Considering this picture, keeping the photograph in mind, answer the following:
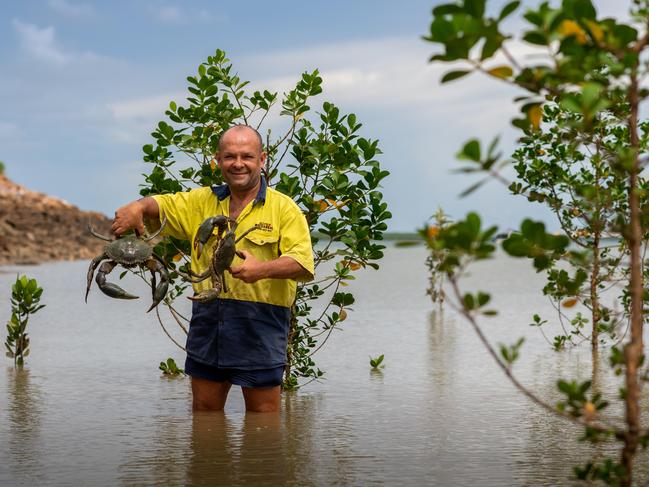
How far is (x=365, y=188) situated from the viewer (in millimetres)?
7781

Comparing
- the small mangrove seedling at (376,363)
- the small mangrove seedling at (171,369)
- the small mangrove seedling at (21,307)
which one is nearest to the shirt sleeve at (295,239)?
the small mangrove seedling at (171,369)

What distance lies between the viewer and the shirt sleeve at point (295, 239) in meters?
5.57

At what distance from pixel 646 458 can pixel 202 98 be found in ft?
14.5

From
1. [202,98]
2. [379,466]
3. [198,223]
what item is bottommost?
[379,466]

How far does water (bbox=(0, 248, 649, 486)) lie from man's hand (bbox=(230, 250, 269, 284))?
1.08 metres

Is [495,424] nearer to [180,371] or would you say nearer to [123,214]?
[123,214]

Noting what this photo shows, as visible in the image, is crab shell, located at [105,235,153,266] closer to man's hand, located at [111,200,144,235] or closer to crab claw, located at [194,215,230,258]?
man's hand, located at [111,200,144,235]

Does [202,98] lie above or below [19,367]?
above

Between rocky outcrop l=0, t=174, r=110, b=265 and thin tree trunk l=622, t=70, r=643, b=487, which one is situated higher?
rocky outcrop l=0, t=174, r=110, b=265

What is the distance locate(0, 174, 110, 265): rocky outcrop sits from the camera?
50281mm

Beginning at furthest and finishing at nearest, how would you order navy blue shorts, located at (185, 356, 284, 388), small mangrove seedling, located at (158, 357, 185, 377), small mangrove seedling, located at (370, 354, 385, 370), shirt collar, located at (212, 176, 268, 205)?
small mangrove seedling, located at (370, 354, 385, 370) < small mangrove seedling, located at (158, 357, 185, 377) < navy blue shorts, located at (185, 356, 284, 388) < shirt collar, located at (212, 176, 268, 205)

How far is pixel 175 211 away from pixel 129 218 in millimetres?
449

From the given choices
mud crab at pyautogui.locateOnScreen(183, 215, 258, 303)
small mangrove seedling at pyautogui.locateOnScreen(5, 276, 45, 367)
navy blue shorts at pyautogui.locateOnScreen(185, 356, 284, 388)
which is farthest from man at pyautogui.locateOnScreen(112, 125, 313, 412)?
small mangrove seedling at pyautogui.locateOnScreen(5, 276, 45, 367)

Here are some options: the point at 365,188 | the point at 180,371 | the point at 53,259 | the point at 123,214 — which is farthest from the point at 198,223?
the point at 53,259
